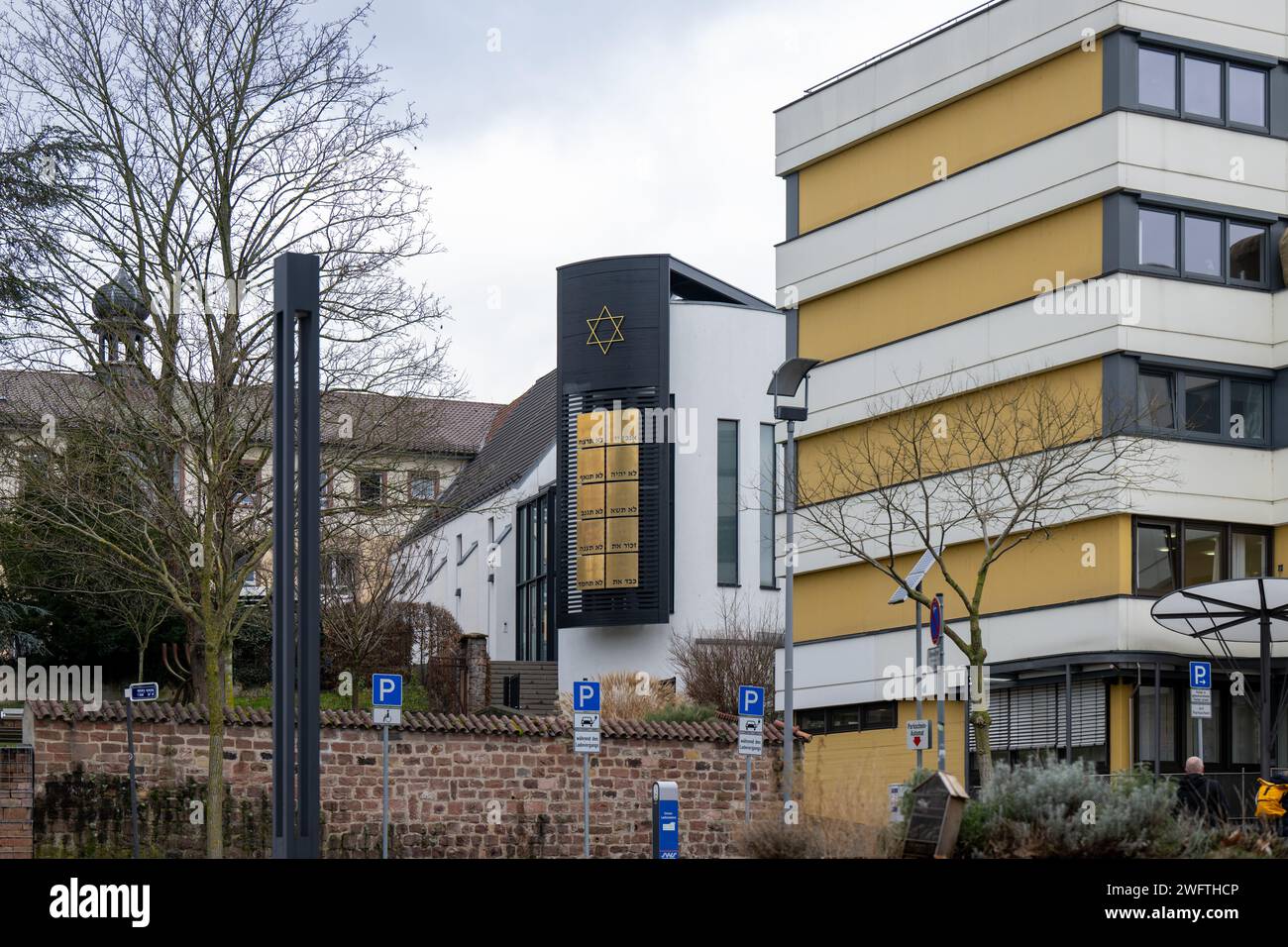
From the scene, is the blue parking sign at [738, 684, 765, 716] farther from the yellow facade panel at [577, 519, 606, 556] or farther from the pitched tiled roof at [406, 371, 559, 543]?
the pitched tiled roof at [406, 371, 559, 543]

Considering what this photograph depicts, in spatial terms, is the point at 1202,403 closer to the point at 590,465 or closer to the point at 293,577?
the point at 590,465

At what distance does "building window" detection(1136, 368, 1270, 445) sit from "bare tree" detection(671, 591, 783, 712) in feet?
45.8

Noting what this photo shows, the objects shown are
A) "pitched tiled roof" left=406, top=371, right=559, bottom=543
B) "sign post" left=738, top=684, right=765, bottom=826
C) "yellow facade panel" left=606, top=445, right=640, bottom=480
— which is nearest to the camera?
"sign post" left=738, top=684, right=765, bottom=826

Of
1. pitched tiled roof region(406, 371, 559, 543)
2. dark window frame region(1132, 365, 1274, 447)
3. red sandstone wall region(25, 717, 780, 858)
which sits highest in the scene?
pitched tiled roof region(406, 371, 559, 543)

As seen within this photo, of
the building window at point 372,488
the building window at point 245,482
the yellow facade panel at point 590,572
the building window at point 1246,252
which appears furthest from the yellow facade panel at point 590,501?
the building window at point 245,482

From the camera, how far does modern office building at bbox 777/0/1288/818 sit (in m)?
32.2

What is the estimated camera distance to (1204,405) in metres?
33.1

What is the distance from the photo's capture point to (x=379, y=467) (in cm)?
2780

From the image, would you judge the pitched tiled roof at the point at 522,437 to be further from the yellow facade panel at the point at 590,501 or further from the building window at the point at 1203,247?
the building window at the point at 1203,247

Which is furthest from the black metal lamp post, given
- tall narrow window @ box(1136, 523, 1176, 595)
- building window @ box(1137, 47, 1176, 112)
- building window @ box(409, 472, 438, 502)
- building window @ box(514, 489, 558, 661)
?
building window @ box(514, 489, 558, 661)
